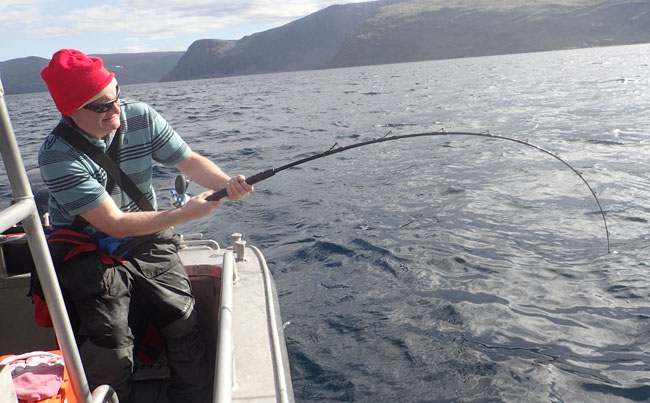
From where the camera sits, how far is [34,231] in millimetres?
1333

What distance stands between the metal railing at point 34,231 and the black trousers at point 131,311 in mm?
1176

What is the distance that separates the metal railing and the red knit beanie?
4.22ft

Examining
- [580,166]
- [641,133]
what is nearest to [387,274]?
[580,166]

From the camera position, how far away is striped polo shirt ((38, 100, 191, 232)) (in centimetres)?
251

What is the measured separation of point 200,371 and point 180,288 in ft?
1.84

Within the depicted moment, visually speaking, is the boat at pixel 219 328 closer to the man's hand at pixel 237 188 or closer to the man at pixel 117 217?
the man at pixel 117 217

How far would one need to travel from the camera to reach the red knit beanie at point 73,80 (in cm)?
246

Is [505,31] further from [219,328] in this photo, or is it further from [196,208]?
[219,328]

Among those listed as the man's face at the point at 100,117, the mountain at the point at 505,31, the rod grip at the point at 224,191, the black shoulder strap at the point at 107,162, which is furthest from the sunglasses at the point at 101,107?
the mountain at the point at 505,31

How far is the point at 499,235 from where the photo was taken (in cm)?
750

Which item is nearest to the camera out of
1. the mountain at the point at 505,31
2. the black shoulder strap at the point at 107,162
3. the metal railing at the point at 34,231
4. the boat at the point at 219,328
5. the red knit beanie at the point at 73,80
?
the metal railing at the point at 34,231

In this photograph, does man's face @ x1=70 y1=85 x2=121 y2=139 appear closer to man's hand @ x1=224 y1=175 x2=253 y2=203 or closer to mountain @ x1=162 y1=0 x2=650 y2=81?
man's hand @ x1=224 y1=175 x2=253 y2=203

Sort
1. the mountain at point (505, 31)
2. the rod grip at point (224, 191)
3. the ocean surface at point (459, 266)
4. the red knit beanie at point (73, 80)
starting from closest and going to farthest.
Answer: the red knit beanie at point (73, 80), the rod grip at point (224, 191), the ocean surface at point (459, 266), the mountain at point (505, 31)

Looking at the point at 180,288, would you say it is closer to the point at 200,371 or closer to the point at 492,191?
the point at 200,371
